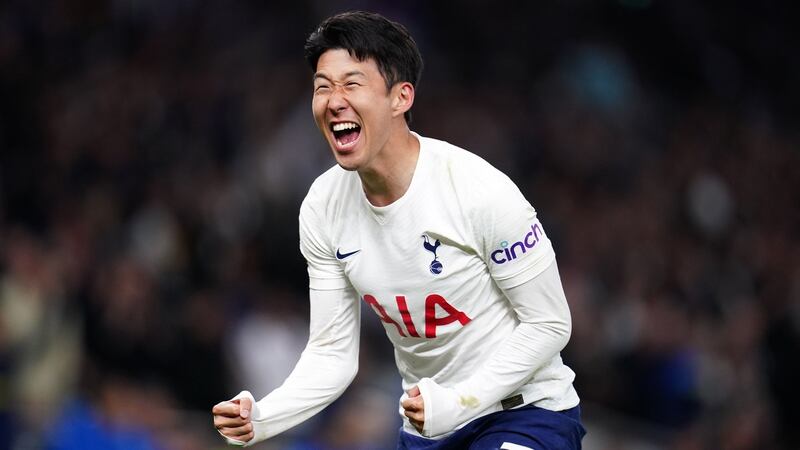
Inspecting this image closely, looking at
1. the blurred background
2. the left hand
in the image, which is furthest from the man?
the blurred background

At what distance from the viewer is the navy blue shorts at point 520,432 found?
14.3 feet

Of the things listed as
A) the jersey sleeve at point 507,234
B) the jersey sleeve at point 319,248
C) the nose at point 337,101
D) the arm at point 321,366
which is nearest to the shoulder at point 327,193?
the jersey sleeve at point 319,248

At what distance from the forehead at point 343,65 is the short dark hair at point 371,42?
0.04 feet

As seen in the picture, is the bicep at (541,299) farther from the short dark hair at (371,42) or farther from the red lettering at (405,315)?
the short dark hair at (371,42)

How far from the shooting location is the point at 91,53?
1287cm

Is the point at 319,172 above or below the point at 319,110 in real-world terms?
above

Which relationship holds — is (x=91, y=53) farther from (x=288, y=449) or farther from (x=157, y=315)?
(x=288, y=449)

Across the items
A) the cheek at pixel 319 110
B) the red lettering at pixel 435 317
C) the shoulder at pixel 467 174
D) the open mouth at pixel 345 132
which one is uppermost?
the cheek at pixel 319 110

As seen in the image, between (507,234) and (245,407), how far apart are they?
958 mm

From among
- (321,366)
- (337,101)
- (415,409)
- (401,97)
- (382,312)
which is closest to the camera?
(415,409)

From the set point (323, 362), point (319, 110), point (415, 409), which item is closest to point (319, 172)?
point (323, 362)

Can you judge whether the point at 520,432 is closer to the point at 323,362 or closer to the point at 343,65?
the point at 323,362

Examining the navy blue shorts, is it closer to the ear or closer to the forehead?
the ear

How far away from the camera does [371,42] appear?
13.9 feet
